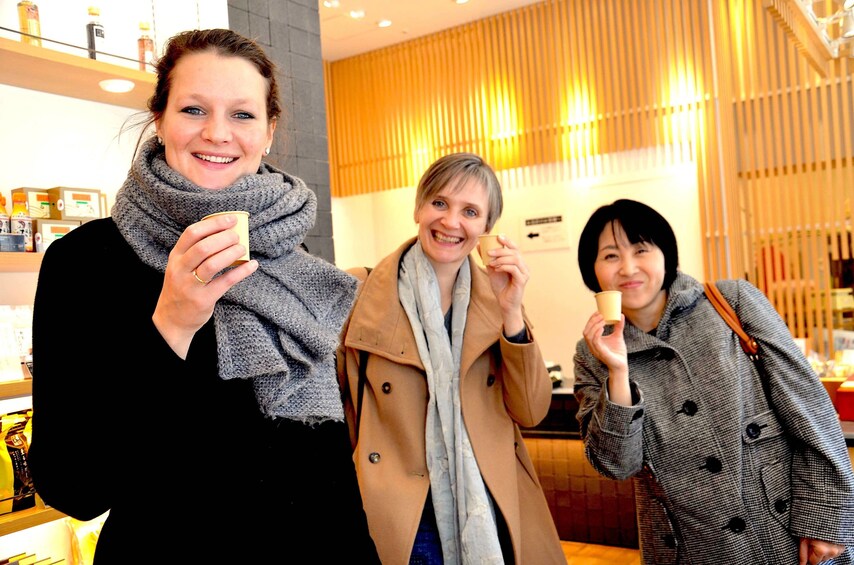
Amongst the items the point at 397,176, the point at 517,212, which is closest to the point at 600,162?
the point at 517,212

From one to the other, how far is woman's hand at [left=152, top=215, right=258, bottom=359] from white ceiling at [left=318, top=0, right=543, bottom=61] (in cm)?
579

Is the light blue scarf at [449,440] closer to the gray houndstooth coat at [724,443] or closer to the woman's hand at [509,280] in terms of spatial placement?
the woman's hand at [509,280]

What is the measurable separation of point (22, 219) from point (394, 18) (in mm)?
5276

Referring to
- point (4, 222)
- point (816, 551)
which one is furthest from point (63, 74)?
point (816, 551)

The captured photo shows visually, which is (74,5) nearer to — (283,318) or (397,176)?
(283,318)

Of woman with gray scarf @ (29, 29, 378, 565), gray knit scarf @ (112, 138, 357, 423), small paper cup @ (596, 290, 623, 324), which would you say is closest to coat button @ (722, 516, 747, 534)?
small paper cup @ (596, 290, 623, 324)

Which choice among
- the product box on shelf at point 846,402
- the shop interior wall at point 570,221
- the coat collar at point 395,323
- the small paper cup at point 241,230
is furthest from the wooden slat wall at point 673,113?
the small paper cup at point 241,230

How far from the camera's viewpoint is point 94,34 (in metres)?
2.47

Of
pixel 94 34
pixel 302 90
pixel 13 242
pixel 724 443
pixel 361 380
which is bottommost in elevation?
pixel 724 443

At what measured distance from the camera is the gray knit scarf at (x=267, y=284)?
1263 mm

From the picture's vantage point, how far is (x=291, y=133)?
12.7ft

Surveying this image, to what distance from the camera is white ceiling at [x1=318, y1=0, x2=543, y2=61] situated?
660 cm

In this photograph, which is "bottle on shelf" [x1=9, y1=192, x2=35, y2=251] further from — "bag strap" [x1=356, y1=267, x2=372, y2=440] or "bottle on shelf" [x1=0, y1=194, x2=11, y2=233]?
"bag strap" [x1=356, y1=267, x2=372, y2=440]

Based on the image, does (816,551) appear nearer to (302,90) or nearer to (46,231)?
(46,231)
